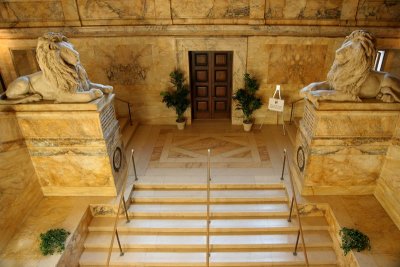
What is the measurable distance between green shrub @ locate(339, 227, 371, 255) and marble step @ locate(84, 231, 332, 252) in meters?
0.48

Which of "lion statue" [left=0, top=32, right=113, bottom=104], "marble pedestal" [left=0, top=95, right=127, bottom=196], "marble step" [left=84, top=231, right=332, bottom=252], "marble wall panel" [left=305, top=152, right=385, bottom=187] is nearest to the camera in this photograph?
"lion statue" [left=0, top=32, right=113, bottom=104]

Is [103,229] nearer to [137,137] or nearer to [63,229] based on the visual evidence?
[63,229]

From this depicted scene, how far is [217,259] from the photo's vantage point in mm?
5262

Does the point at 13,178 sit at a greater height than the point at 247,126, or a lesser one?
greater

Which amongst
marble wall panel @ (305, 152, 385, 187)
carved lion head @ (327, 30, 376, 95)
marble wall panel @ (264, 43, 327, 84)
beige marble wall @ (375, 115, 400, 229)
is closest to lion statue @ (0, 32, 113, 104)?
carved lion head @ (327, 30, 376, 95)

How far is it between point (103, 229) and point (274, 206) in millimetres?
3428

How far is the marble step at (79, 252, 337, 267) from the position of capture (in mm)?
5203

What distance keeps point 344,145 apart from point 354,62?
1532mm

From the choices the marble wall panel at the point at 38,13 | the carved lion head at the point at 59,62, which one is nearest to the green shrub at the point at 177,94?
the marble wall panel at the point at 38,13

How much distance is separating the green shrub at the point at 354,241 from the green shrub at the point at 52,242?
4720 mm

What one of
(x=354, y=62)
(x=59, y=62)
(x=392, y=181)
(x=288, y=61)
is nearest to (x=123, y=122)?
(x=59, y=62)

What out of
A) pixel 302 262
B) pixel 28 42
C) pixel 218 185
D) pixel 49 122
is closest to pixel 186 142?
pixel 218 185

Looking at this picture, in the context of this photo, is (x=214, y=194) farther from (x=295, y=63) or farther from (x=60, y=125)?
(x=295, y=63)

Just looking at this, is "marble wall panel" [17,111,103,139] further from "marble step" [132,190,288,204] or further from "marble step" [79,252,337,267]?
"marble step" [79,252,337,267]
